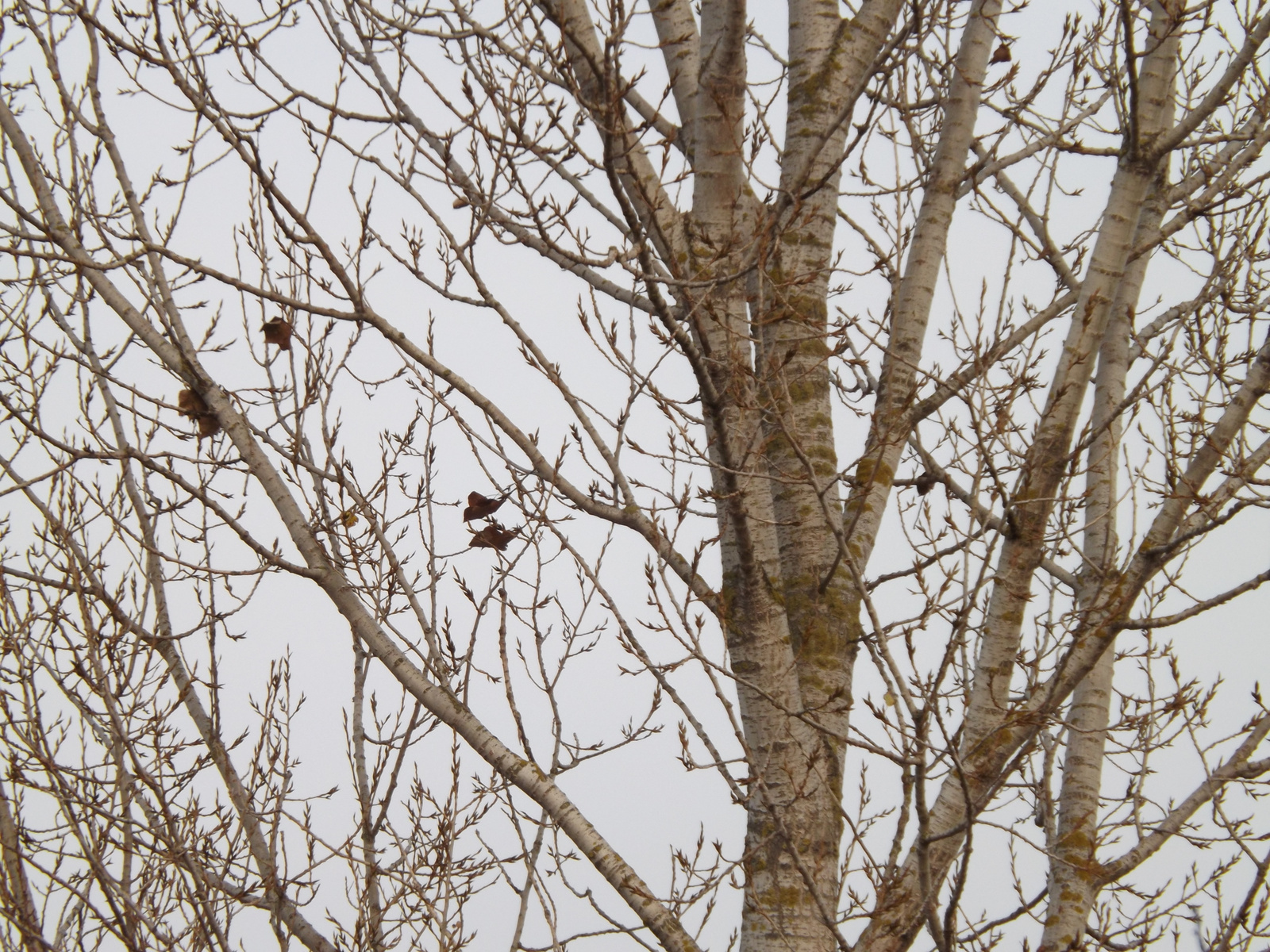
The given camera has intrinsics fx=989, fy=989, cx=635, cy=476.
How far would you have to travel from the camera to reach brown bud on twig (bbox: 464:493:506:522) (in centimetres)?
339

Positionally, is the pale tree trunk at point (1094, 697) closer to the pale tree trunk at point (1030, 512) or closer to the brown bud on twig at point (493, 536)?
the pale tree trunk at point (1030, 512)

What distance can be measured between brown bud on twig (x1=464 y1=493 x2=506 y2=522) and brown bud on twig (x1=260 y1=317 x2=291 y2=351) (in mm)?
861

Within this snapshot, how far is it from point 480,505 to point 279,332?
0.99 meters

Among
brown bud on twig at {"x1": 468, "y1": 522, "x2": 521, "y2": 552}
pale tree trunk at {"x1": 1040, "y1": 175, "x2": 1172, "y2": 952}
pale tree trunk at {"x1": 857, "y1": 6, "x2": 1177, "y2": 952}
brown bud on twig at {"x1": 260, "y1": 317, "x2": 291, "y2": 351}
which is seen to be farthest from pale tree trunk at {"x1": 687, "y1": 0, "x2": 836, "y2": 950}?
brown bud on twig at {"x1": 260, "y1": 317, "x2": 291, "y2": 351}

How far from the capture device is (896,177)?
2.88 m

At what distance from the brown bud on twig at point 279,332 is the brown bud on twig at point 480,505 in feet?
2.82

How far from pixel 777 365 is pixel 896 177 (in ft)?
2.15

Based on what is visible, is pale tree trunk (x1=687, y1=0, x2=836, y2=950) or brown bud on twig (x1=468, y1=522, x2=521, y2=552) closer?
pale tree trunk (x1=687, y1=0, x2=836, y2=950)

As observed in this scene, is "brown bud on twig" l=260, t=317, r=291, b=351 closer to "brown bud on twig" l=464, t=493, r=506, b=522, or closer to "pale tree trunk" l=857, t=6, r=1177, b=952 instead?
"brown bud on twig" l=464, t=493, r=506, b=522

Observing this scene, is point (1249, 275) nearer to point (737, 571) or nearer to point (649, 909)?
point (737, 571)

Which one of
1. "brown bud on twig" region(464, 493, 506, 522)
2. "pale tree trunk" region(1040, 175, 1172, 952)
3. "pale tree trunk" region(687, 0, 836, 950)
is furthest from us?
"pale tree trunk" region(1040, 175, 1172, 952)

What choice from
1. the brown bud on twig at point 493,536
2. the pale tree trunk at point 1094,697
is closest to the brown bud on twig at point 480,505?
the brown bud on twig at point 493,536

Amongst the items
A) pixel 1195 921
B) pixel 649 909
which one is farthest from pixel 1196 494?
pixel 1195 921

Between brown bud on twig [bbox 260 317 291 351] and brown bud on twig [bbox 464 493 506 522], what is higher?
brown bud on twig [bbox 260 317 291 351]
